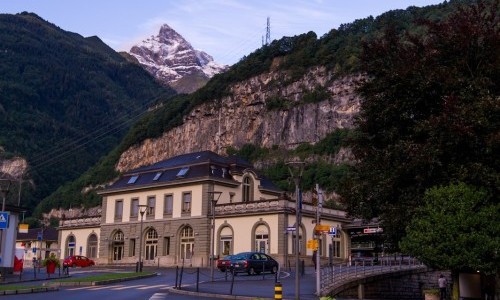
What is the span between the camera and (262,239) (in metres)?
56.6

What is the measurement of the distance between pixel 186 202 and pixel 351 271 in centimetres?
2708

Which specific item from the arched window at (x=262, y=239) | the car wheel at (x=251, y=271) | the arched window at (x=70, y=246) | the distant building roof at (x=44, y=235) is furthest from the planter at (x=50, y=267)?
the distant building roof at (x=44, y=235)

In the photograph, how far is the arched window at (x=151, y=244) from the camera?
213 feet

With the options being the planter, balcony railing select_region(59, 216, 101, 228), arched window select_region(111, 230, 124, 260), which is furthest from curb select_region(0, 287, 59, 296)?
balcony railing select_region(59, 216, 101, 228)

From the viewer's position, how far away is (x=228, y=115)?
152 meters

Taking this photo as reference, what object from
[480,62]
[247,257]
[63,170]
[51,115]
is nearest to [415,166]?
[480,62]

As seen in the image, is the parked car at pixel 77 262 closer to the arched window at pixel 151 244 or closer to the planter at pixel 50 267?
the arched window at pixel 151 244

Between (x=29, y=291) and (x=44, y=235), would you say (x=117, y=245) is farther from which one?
(x=29, y=291)

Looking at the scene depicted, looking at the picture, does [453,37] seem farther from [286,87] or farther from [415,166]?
[286,87]

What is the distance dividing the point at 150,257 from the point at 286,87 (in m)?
90.7

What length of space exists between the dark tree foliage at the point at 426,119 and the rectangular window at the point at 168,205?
120 ft

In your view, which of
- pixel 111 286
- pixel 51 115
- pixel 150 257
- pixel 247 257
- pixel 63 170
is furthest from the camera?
pixel 51 115

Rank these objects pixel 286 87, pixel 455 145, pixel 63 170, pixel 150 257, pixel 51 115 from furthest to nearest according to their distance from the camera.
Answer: pixel 51 115 < pixel 63 170 < pixel 286 87 < pixel 150 257 < pixel 455 145

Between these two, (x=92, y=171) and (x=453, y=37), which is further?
(x=92, y=171)
